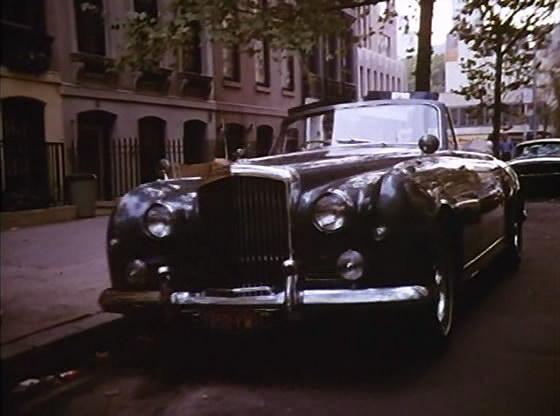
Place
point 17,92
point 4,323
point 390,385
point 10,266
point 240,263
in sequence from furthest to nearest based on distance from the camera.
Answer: point 240,263 < point 390,385 < point 17,92 < point 10,266 < point 4,323

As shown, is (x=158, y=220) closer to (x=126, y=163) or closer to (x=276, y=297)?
(x=276, y=297)

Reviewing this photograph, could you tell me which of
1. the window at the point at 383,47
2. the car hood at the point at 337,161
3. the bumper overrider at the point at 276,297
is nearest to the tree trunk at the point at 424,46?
the car hood at the point at 337,161

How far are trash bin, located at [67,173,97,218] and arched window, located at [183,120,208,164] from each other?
5448 mm

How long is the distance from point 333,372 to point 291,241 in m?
0.86

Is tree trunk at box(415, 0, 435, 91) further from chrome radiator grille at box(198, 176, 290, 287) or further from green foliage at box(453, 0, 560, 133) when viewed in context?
chrome radiator grille at box(198, 176, 290, 287)

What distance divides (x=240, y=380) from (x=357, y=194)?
1300mm

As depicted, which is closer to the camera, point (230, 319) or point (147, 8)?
point (230, 319)

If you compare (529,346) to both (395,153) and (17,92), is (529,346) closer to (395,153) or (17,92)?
(395,153)

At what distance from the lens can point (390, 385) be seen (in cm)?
462

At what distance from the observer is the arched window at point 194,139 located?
17.4m

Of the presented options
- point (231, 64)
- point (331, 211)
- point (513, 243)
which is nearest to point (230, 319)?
point (331, 211)

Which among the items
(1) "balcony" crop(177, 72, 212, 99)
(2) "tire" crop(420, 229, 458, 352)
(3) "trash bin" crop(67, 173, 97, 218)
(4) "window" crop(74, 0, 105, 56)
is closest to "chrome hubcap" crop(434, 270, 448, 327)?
(2) "tire" crop(420, 229, 458, 352)

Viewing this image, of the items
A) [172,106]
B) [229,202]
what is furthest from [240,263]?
[172,106]

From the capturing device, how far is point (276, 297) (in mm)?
4637
